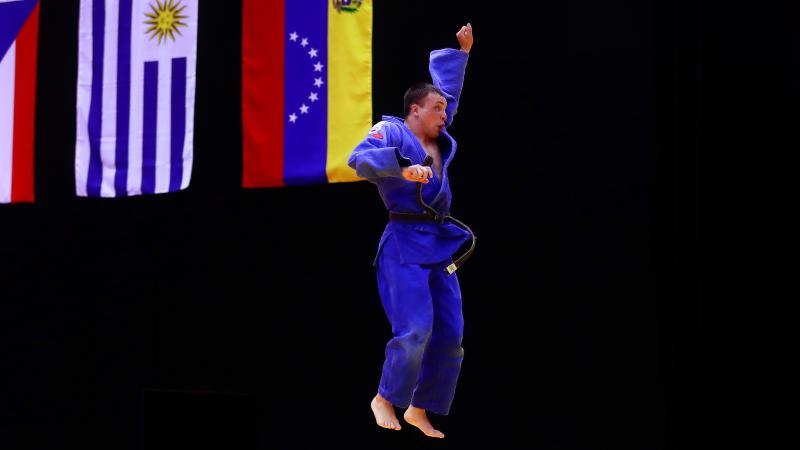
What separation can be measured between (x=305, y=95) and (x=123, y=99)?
1282mm

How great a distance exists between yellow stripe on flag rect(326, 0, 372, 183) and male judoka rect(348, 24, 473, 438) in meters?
1.32

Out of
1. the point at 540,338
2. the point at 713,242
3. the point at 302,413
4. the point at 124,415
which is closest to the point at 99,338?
the point at 124,415

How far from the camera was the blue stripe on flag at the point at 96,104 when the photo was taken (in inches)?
226

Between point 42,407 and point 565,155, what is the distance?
387cm

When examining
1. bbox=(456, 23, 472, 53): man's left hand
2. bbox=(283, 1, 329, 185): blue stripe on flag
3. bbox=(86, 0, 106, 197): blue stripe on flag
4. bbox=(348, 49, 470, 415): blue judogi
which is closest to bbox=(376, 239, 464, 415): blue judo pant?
bbox=(348, 49, 470, 415): blue judogi

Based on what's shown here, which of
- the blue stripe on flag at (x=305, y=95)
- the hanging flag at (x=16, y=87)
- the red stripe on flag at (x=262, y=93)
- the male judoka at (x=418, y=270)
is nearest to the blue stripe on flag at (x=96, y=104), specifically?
the hanging flag at (x=16, y=87)

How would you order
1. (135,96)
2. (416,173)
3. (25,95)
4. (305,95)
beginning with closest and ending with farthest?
(416,173), (305,95), (135,96), (25,95)

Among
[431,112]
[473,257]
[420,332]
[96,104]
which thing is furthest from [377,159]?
[96,104]

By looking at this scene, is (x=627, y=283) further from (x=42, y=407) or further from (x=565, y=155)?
(x=42, y=407)

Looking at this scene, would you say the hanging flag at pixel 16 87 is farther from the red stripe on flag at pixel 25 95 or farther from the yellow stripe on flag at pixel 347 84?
the yellow stripe on flag at pixel 347 84

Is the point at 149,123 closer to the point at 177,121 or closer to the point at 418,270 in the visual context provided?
the point at 177,121

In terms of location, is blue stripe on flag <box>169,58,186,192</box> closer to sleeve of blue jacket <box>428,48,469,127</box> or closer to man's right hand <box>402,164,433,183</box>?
sleeve of blue jacket <box>428,48,469,127</box>

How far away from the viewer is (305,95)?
5250 millimetres

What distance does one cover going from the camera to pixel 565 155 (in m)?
4.82
